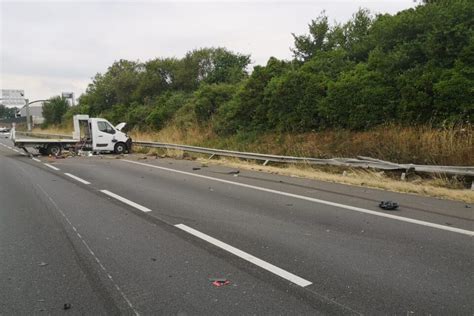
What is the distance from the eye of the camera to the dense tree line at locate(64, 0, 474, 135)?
498 inches

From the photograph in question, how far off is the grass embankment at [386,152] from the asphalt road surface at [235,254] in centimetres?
156

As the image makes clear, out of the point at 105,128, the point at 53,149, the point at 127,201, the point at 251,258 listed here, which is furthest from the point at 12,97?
the point at 251,258

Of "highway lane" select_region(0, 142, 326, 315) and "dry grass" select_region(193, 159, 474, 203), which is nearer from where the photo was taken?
"highway lane" select_region(0, 142, 326, 315)

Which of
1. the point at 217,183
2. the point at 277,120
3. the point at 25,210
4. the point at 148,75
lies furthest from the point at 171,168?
the point at 148,75

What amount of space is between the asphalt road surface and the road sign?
70374 millimetres

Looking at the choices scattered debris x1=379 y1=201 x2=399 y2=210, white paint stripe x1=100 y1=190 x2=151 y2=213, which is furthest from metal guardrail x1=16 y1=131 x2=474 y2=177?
white paint stripe x1=100 y1=190 x2=151 y2=213

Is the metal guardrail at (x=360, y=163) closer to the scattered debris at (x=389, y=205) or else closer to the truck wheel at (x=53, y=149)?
the scattered debris at (x=389, y=205)

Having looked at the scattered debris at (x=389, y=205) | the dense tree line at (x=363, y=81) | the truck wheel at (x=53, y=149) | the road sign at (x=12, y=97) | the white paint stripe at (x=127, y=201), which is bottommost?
the white paint stripe at (x=127, y=201)

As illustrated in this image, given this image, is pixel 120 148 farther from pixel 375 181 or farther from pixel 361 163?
pixel 375 181

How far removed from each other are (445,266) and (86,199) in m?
7.25

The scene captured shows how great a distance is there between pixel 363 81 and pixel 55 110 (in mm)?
57725

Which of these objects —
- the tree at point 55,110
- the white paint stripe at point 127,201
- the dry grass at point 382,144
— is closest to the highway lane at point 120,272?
the white paint stripe at point 127,201

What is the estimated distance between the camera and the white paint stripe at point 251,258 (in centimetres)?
423

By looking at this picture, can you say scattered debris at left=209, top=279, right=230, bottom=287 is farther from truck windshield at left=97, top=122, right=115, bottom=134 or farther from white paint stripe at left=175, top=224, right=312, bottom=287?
truck windshield at left=97, top=122, right=115, bottom=134
